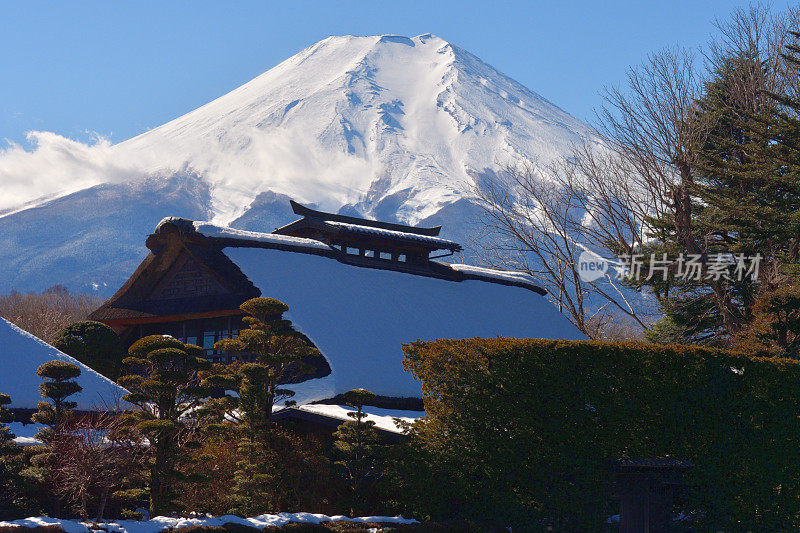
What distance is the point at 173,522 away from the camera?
12414mm

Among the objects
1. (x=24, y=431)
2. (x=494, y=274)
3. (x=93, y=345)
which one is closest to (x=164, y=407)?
(x=24, y=431)

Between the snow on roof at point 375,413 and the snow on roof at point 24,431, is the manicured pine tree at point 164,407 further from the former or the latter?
the snow on roof at point 375,413

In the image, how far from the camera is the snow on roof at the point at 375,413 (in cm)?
1753

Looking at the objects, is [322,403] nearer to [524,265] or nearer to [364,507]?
[364,507]

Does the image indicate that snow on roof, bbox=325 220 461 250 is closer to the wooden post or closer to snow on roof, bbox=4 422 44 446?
snow on roof, bbox=4 422 44 446

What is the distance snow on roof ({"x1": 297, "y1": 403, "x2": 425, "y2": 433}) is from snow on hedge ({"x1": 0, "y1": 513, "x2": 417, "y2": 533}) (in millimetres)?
3146

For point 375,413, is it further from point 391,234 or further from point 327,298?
point 391,234

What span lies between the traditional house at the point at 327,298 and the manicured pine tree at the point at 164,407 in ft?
15.6

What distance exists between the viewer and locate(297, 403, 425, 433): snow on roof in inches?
690

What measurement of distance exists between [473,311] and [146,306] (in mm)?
11723

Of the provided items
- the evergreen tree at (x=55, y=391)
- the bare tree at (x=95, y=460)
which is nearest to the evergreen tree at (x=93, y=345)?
the evergreen tree at (x=55, y=391)

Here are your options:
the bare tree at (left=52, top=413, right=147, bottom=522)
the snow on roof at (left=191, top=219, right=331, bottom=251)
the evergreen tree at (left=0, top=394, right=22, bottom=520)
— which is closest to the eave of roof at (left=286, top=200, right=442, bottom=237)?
the snow on roof at (left=191, top=219, right=331, bottom=251)

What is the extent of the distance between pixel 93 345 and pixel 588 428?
53.7 feet

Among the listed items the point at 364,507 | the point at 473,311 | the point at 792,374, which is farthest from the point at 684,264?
the point at 364,507
